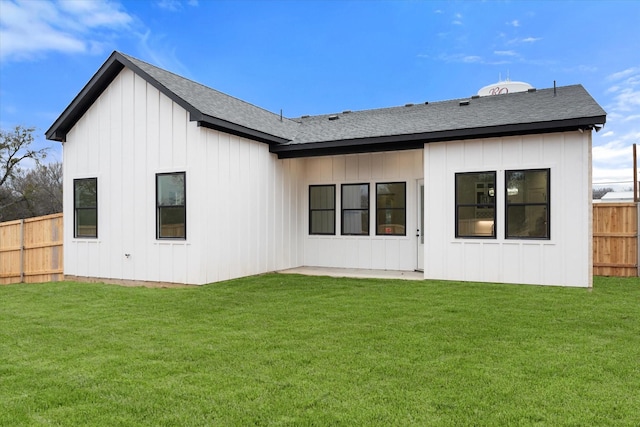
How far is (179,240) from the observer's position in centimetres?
859

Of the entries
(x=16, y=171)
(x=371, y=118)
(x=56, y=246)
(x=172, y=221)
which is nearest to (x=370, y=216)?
(x=371, y=118)

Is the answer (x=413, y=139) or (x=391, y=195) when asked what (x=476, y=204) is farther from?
(x=391, y=195)

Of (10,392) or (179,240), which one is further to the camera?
(179,240)

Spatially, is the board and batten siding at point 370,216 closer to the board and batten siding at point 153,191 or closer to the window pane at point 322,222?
the window pane at point 322,222

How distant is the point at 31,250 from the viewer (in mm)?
10859

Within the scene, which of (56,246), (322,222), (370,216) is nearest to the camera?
(56,246)

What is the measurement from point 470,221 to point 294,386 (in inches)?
241

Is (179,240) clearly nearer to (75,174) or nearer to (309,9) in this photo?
(75,174)

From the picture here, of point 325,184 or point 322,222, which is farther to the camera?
point 322,222

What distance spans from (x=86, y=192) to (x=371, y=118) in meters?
7.17

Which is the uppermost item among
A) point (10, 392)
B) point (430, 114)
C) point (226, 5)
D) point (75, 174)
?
point (226, 5)

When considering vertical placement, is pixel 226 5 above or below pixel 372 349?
above

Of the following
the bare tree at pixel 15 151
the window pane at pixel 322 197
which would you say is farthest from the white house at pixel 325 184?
the bare tree at pixel 15 151

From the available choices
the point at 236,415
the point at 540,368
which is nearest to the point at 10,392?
the point at 236,415
